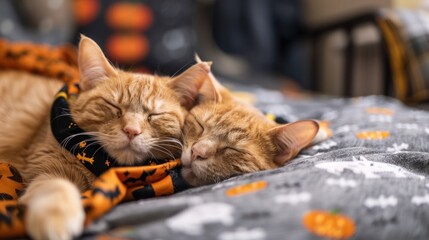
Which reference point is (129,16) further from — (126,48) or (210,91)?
(210,91)

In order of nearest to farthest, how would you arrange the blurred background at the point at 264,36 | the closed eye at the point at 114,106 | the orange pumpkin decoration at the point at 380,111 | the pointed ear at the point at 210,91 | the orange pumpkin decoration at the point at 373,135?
1. the closed eye at the point at 114,106
2. the pointed ear at the point at 210,91
3. the orange pumpkin decoration at the point at 373,135
4. the orange pumpkin decoration at the point at 380,111
5. the blurred background at the point at 264,36

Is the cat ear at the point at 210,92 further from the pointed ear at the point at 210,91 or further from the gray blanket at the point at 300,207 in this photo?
the gray blanket at the point at 300,207

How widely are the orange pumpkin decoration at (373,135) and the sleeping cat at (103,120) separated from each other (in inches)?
→ 24.3

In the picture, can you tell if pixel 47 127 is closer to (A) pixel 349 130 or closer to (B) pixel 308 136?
(B) pixel 308 136

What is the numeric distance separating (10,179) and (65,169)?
15 centimetres

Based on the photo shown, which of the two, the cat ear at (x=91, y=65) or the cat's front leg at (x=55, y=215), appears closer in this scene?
the cat's front leg at (x=55, y=215)

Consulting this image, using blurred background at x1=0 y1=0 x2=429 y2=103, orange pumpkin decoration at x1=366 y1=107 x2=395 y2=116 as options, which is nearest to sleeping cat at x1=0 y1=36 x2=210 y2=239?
blurred background at x1=0 y1=0 x2=429 y2=103

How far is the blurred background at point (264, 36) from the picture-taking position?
8.27 feet

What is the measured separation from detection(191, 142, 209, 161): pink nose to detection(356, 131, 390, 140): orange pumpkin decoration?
0.61 meters

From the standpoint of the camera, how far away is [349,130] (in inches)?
61.8

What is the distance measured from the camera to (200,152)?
1.16 m

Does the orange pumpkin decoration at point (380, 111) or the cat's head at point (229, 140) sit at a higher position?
the cat's head at point (229, 140)

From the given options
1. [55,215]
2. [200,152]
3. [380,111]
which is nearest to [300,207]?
[200,152]

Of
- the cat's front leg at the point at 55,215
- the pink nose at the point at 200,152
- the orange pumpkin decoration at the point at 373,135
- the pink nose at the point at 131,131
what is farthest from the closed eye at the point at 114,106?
the orange pumpkin decoration at the point at 373,135
